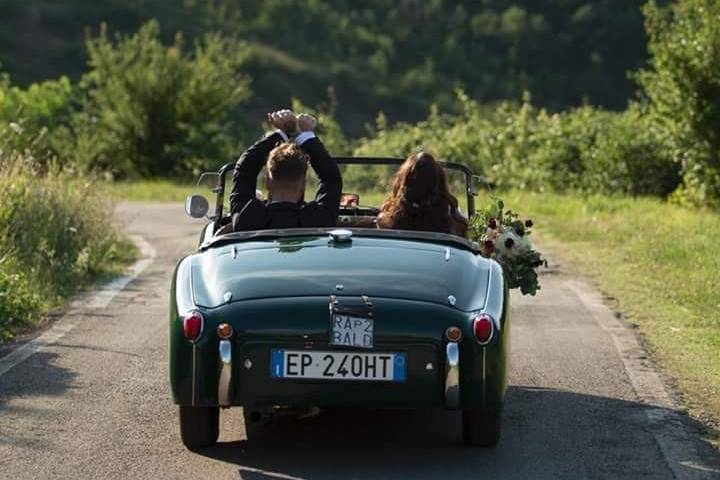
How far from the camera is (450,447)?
768 centimetres

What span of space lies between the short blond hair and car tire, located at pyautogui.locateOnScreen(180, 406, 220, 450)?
1.42 meters

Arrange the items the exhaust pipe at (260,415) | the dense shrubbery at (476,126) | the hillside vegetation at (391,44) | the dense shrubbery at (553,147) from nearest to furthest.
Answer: the exhaust pipe at (260,415) < the dense shrubbery at (476,126) < the dense shrubbery at (553,147) < the hillside vegetation at (391,44)

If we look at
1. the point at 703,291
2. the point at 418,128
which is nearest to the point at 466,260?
the point at 703,291

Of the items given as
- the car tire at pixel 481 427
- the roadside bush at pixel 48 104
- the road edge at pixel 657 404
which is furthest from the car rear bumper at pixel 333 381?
the roadside bush at pixel 48 104

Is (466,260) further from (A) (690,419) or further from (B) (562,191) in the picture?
(B) (562,191)

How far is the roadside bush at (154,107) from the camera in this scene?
3297cm

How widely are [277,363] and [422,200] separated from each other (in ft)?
5.72

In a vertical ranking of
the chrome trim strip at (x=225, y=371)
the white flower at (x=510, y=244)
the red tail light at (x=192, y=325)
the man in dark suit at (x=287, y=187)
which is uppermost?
the man in dark suit at (x=287, y=187)

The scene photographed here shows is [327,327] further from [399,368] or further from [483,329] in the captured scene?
[483,329]

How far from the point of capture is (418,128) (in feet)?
107

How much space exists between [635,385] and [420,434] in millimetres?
1836

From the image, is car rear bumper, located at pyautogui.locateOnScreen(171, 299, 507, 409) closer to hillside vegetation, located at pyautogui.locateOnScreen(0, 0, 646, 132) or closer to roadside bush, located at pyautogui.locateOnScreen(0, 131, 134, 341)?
roadside bush, located at pyautogui.locateOnScreen(0, 131, 134, 341)

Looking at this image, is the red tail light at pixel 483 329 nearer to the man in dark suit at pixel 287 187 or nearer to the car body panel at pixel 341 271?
the car body panel at pixel 341 271

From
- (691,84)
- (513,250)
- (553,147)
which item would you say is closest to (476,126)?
(553,147)
